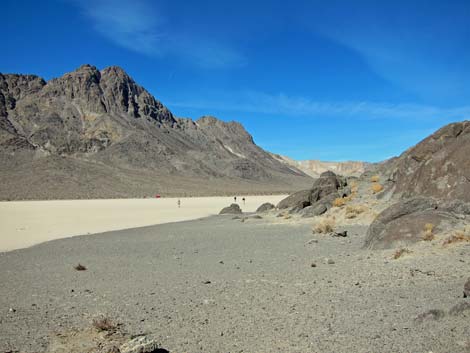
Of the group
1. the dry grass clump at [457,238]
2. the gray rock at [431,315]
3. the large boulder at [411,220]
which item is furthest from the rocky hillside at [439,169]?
the gray rock at [431,315]

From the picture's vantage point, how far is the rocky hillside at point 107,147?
89938mm

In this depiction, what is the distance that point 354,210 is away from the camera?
67.1 ft

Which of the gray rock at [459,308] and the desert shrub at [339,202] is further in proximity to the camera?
the desert shrub at [339,202]

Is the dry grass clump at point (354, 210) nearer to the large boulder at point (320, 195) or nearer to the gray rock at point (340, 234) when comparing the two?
the large boulder at point (320, 195)

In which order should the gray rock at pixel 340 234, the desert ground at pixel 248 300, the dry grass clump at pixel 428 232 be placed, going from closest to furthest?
the desert ground at pixel 248 300 < the dry grass clump at pixel 428 232 < the gray rock at pixel 340 234

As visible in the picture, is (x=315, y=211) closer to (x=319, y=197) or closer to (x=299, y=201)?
(x=299, y=201)

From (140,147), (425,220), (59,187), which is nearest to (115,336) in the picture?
(425,220)

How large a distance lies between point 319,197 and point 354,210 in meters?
8.81

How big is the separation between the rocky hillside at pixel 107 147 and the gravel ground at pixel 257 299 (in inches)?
2818

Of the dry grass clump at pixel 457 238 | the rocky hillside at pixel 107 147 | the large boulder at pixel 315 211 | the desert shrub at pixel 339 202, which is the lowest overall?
the dry grass clump at pixel 457 238

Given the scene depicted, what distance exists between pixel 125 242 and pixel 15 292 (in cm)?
897

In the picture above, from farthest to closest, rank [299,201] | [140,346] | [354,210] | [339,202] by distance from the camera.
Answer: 1. [299,201]
2. [339,202]
3. [354,210]
4. [140,346]

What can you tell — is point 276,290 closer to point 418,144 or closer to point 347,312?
point 347,312

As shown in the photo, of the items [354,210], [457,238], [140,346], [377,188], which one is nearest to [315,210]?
[377,188]
